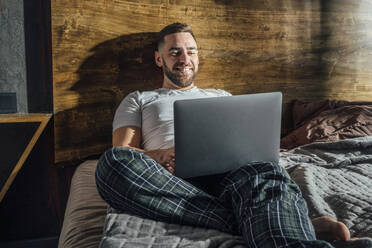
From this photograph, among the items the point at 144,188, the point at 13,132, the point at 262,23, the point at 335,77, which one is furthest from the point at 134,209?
the point at 335,77

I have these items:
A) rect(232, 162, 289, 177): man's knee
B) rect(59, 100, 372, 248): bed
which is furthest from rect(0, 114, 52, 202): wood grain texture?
rect(232, 162, 289, 177): man's knee

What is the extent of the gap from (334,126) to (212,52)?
715 millimetres

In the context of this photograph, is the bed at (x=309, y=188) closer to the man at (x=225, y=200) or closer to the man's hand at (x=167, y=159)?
the man at (x=225, y=200)

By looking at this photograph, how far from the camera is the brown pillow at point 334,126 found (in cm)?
162

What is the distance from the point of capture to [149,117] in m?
1.55

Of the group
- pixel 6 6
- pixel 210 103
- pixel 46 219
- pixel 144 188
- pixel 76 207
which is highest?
pixel 6 6

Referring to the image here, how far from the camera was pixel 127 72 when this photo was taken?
1736 mm

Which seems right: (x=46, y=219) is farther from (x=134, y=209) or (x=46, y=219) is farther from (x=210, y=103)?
(x=210, y=103)

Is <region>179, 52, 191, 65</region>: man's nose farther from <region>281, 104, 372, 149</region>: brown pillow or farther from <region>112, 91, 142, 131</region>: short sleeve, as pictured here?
<region>281, 104, 372, 149</region>: brown pillow

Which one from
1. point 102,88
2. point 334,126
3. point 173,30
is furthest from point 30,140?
point 334,126

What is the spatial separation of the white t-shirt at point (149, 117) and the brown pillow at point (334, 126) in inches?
23.8

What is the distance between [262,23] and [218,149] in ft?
3.94

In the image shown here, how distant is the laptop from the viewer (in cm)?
94

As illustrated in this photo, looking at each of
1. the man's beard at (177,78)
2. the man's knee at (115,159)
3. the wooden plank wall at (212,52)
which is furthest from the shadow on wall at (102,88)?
the man's knee at (115,159)
